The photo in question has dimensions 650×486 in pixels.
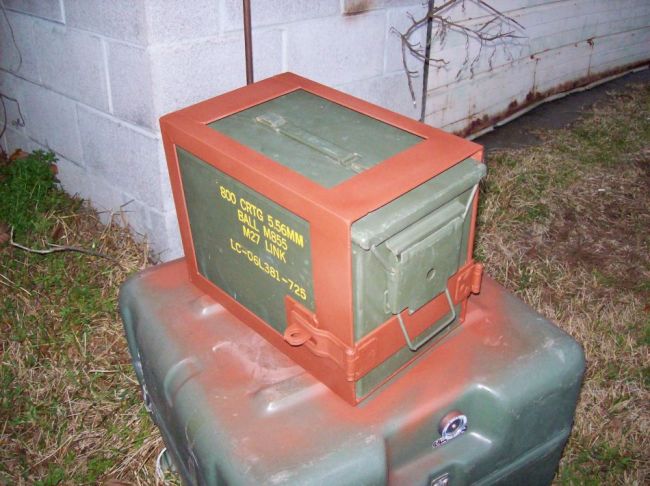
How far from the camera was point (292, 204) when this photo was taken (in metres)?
1.43

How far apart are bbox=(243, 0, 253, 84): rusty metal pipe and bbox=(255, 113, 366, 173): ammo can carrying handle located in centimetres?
69

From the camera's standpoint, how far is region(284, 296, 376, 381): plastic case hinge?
4.89 feet

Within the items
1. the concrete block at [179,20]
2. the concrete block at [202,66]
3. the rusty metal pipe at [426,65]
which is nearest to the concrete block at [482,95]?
the rusty metal pipe at [426,65]

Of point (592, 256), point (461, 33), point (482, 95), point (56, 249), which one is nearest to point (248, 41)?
point (56, 249)

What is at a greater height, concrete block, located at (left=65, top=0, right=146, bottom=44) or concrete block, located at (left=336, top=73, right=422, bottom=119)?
concrete block, located at (left=65, top=0, right=146, bottom=44)

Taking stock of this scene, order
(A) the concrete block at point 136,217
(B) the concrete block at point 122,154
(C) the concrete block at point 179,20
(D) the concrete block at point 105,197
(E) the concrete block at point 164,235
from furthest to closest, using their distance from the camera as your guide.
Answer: (D) the concrete block at point 105,197, (A) the concrete block at point 136,217, (E) the concrete block at point 164,235, (B) the concrete block at point 122,154, (C) the concrete block at point 179,20

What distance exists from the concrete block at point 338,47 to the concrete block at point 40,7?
964 mm

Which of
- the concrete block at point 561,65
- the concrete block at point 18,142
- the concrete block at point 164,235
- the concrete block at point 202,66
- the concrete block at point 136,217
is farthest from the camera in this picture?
the concrete block at point 561,65

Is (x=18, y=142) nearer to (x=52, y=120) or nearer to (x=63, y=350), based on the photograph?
(x=52, y=120)

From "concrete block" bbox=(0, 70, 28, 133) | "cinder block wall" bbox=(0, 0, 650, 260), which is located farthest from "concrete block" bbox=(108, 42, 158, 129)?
"concrete block" bbox=(0, 70, 28, 133)

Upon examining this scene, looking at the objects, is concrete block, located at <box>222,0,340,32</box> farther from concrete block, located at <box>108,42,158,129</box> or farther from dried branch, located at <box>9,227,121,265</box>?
dried branch, located at <box>9,227,121,265</box>

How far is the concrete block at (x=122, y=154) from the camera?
8.32ft

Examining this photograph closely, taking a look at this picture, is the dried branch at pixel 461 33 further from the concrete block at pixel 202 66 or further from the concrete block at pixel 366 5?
the concrete block at pixel 202 66

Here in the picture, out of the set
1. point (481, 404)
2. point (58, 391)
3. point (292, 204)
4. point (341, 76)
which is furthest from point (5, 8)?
point (481, 404)
